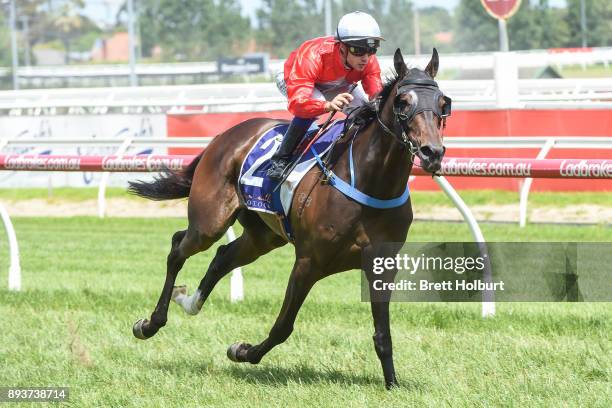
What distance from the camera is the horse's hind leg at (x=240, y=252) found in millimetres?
6461

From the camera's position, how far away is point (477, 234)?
6910 mm

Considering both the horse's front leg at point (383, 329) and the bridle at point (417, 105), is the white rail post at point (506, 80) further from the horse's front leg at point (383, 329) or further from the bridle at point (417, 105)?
the bridle at point (417, 105)

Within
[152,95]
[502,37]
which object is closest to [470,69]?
[152,95]

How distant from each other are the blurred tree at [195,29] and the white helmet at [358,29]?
172ft

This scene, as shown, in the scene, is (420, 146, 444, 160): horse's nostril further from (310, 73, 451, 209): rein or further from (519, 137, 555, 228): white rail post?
(519, 137, 555, 228): white rail post

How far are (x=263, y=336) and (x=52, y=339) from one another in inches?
Result: 49.5

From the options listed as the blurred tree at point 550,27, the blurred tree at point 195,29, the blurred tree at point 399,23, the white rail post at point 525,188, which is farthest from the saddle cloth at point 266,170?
the blurred tree at point 195,29

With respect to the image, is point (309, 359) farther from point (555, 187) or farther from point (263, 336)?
point (555, 187)

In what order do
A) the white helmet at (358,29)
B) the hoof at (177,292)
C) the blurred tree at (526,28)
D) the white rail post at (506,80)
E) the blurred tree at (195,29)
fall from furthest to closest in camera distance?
the blurred tree at (195,29) → the blurred tree at (526,28) → the white rail post at (506,80) → the hoof at (177,292) → the white helmet at (358,29)

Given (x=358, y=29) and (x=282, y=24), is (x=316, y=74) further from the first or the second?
(x=282, y=24)

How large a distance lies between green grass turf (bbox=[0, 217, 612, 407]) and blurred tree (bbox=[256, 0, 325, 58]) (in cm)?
5123

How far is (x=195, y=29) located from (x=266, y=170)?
190ft

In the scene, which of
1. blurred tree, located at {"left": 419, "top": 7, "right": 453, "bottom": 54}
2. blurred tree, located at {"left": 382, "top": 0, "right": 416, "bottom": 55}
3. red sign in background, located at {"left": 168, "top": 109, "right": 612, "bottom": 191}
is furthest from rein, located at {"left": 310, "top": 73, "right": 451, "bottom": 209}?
blurred tree, located at {"left": 419, "top": 7, "right": 453, "bottom": 54}

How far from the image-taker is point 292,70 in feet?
18.4
